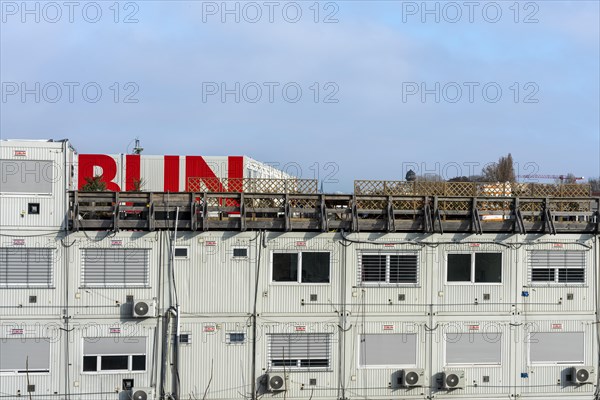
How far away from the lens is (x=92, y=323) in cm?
2144

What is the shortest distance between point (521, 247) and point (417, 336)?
4.41 m

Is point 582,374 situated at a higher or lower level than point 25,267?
lower

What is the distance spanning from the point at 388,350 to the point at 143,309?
7.67 meters

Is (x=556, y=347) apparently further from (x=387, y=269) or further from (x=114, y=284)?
(x=114, y=284)

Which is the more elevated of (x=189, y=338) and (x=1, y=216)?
(x=1, y=216)

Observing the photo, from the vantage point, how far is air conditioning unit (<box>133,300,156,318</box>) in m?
21.2

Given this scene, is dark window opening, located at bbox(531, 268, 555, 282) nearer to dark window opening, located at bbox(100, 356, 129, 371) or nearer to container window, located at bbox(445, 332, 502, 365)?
container window, located at bbox(445, 332, 502, 365)

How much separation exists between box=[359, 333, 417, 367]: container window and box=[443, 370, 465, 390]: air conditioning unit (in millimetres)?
1067

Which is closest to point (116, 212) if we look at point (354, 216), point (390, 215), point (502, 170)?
point (354, 216)

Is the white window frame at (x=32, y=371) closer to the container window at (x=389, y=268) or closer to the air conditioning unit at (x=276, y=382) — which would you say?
the air conditioning unit at (x=276, y=382)

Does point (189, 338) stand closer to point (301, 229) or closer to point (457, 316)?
point (301, 229)

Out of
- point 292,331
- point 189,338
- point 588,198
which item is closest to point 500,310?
point 588,198

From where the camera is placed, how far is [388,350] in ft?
73.6

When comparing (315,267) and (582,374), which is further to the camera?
(582,374)
